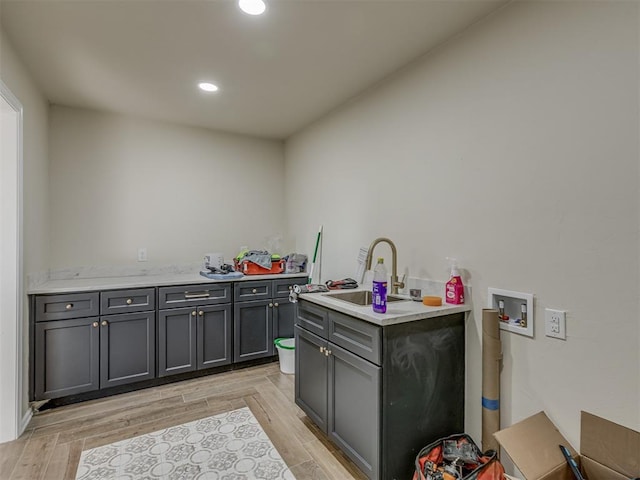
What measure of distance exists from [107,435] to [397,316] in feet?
6.84

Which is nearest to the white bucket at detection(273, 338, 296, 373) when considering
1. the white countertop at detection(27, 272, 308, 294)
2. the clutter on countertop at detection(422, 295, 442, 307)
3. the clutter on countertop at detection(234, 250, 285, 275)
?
the white countertop at detection(27, 272, 308, 294)

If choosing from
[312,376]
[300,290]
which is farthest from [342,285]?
[312,376]

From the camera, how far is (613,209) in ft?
4.42

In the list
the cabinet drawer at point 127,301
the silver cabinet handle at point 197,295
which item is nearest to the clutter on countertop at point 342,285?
the silver cabinet handle at point 197,295

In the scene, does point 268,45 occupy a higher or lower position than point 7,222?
higher

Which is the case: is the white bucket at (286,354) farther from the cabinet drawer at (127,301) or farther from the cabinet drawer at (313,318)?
the cabinet drawer at (127,301)

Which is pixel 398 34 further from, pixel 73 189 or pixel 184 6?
pixel 73 189

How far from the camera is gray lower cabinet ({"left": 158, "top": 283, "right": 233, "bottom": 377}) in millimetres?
2881

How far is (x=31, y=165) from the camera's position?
8.01ft

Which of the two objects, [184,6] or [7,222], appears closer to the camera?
[184,6]

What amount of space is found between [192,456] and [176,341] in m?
1.17

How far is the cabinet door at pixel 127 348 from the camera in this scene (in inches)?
105

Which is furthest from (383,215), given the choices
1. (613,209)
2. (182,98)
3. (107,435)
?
(107,435)

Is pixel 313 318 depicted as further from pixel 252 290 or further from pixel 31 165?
pixel 31 165
